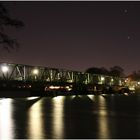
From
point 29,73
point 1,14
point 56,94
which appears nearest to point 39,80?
point 29,73

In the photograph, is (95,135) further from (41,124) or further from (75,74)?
(75,74)

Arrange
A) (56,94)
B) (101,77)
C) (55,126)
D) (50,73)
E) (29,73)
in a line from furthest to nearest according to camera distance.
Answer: (101,77), (50,73), (29,73), (56,94), (55,126)

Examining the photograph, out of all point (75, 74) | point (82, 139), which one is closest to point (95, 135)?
point (82, 139)

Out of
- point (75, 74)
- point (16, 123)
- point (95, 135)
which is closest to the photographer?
point (95, 135)

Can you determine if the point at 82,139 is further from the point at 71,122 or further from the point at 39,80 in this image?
the point at 39,80

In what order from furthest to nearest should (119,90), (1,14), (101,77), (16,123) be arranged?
(101,77)
(119,90)
(1,14)
(16,123)

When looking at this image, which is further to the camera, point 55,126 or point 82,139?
point 55,126

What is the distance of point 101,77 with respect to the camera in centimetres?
17012

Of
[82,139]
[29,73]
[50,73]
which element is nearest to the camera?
[82,139]

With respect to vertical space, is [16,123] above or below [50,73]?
below

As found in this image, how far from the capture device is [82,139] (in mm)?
14031

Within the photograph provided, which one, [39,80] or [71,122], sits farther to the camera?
[39,80]

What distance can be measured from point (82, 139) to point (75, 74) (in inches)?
5137

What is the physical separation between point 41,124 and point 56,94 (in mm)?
43751
